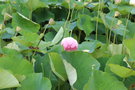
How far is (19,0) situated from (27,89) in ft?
2.39

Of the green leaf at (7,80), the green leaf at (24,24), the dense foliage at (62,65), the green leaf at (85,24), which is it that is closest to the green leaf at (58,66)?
the dense foliage at (62,65)

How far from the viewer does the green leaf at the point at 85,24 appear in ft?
3.74

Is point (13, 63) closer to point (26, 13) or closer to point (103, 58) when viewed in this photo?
point (103, 58)

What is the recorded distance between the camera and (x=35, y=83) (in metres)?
0.63

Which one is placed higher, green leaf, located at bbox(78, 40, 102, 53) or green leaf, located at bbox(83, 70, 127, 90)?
green leaf, located at bbox(83, 70, 127, 90)

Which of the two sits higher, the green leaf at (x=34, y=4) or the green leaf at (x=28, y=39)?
the green leaf at (x=28, y=39)

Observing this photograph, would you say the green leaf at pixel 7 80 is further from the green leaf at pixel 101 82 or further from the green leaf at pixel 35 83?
the green leaf at pixel 101 82

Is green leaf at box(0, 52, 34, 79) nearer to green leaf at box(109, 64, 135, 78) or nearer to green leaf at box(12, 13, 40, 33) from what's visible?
green leaf at box(109, 64, 135, 78)

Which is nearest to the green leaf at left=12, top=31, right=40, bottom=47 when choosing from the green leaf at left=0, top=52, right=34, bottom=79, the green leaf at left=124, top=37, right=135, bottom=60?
the green leaf at left=0, top=52, right=34, bottom=79

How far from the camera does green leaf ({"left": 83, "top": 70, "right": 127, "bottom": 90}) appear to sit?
582mm

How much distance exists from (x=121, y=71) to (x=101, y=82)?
0.07 metres

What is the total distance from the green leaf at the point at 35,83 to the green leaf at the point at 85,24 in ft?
1.71

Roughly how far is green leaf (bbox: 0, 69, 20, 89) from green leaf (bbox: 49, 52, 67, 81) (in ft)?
0.34

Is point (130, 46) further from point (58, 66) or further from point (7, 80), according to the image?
point (7, 80)
